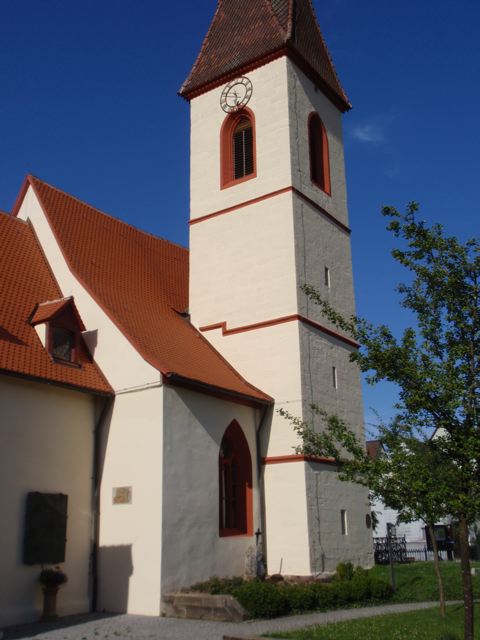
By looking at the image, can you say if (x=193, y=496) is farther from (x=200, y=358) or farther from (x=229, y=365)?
(x=229, y=365)

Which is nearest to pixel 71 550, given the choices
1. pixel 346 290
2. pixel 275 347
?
pixel 275 347

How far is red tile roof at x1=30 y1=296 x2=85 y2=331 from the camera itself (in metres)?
13.9

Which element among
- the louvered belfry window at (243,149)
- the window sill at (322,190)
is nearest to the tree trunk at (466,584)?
the window sill at (322,190)

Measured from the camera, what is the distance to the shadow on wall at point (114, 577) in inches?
500

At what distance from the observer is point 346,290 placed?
19.6 m

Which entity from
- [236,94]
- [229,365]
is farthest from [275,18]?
[229,365]

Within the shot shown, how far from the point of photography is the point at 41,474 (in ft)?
41.2

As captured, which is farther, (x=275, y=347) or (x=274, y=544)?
(x=275, y=347)

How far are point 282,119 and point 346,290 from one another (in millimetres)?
5065

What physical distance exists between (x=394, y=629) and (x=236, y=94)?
1540 cm

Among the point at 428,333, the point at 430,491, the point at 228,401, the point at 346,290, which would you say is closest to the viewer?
the point at 430,491

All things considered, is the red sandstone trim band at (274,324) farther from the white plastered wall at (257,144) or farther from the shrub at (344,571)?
the shrub at (344,571)

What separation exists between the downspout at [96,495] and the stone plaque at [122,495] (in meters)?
0.46

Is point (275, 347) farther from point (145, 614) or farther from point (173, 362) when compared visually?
point (145, 614)
